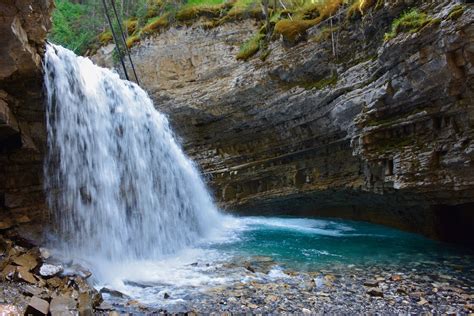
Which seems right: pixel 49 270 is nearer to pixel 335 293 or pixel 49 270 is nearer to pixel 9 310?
pixel 9 310

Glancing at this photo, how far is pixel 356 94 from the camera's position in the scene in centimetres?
996

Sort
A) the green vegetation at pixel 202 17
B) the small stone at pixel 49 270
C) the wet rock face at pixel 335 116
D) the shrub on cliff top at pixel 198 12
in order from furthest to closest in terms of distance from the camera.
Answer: the shrub on cliff top at pixel 198 12 → the green vegetation at pixel 202 17 → the wet rock face at pixel 335 116 → the small stone at pixel 49 270

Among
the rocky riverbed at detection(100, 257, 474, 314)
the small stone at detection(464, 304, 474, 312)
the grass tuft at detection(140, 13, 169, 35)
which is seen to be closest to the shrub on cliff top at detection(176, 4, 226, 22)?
the grass tuft at detection(140, 13, 169, 35)

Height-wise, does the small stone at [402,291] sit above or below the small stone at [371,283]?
below

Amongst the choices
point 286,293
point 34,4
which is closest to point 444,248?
point 286,293

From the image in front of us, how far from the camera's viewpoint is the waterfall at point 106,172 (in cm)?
743

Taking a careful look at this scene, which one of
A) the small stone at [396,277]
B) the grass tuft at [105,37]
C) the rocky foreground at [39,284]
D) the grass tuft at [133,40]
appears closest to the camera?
the rocky foreground at [39,284]

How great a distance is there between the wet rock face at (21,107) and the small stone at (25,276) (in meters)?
2.12

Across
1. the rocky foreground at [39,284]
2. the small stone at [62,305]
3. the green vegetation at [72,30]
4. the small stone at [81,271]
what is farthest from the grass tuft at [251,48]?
the small stone at [62,305]

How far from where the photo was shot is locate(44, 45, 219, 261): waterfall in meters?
7.43

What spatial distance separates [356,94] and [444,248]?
4607 millimetres

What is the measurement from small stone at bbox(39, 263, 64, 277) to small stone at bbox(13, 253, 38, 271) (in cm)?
15

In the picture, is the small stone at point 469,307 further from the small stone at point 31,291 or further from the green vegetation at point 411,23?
the green vegetation at point 411,23

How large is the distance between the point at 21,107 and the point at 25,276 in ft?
11.5
